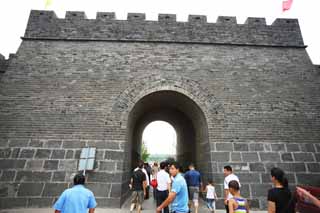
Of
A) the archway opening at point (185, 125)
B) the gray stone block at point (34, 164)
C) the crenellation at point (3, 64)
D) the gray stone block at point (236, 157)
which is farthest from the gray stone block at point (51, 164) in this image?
the gray stone block at point (236, 157)

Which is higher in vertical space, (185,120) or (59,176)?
(185,120)

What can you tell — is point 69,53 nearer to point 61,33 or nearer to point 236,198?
point 61,33

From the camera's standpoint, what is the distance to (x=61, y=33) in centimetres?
785

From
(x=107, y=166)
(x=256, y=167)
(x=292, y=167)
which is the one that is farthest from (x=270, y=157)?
(x=107, y=166)

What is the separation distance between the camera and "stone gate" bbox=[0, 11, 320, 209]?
6.09m

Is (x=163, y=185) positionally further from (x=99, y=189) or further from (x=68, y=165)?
(x=68, y=165)

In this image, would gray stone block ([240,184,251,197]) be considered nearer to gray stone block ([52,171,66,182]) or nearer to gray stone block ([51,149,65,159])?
gray stone block ([52,171,66,182])

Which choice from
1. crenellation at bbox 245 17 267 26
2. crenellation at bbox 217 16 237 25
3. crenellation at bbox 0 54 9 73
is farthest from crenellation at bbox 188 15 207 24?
crenellation at bbox 0 54 9 73

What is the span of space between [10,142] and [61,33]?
5014 millimetres

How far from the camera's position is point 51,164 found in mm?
6059

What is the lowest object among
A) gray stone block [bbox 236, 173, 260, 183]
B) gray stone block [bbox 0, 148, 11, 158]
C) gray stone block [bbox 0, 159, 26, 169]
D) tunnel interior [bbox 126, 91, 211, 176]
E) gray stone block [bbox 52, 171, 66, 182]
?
gray stone block [bbox 52, 171, 66, 182]

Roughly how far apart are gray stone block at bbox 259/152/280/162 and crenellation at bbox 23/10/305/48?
194 inches

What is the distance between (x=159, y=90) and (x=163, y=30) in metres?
3.10

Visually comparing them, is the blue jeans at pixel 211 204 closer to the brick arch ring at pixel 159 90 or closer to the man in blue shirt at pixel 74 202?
the brick arch ring at pixel 159 90
